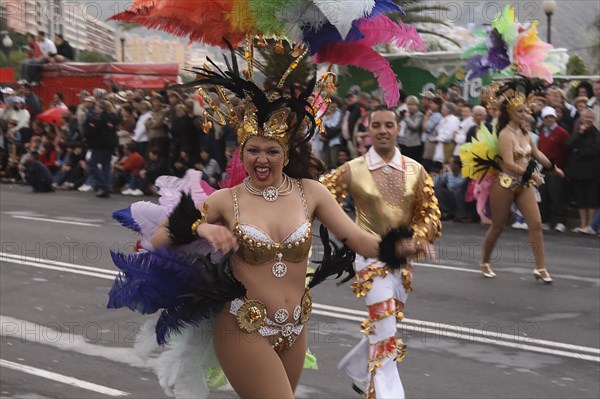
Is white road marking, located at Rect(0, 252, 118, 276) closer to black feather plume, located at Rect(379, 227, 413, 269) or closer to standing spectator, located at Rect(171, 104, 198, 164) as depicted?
standing spectator, located at Rect(171, 104, 198, 164)

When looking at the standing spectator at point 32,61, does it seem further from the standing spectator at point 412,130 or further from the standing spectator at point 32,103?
the standing spectator at point 412,130

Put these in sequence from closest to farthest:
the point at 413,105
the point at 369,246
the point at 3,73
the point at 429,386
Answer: the point at 369,246 < the point at 429,386 < the point at 413,105 < the point at 3,73

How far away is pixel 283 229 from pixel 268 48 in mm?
959

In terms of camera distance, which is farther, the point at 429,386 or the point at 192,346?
the point at 429,386

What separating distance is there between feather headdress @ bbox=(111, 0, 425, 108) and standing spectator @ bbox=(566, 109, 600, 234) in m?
8.76

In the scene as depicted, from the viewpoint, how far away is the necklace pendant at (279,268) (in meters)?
4.29

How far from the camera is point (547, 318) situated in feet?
28.6

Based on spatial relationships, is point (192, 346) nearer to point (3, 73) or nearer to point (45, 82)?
point (45, 82)

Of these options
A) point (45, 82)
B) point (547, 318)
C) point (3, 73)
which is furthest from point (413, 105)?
point (3, 73)

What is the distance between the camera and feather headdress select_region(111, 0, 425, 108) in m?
4.72

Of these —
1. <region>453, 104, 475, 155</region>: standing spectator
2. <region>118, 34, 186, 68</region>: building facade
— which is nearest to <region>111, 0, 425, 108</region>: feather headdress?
<region>453, 104, 475, 155</region>: standing spectator

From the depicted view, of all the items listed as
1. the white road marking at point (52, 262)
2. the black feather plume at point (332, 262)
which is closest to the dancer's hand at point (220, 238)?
the black feather plume at point (332, 262)

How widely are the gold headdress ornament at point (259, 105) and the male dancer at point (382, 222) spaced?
169cm

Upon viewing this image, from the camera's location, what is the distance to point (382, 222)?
20.3 ft
